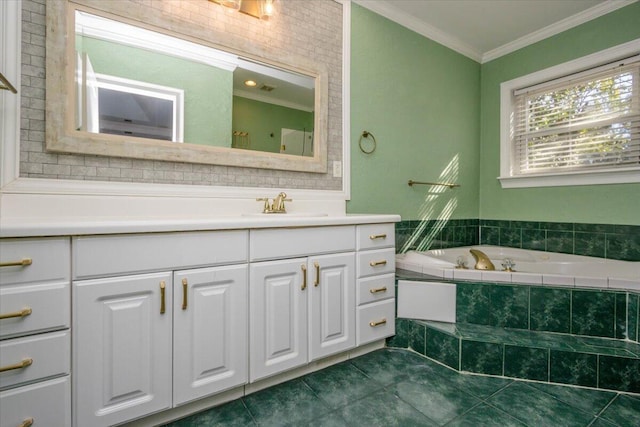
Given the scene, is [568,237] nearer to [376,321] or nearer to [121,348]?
[376,321]

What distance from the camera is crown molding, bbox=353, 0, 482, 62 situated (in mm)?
2451

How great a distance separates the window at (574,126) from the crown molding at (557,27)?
1.03 ft

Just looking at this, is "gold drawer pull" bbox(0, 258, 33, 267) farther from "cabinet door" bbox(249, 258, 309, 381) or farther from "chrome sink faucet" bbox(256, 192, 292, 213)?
"chrome sink faucet" bbox(256, 192, 292, 213)


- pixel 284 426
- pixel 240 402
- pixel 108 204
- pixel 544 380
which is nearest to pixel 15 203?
pixel 108 204

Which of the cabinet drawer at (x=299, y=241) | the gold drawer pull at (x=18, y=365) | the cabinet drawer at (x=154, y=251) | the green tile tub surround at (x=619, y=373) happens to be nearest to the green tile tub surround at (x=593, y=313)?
the green tile tub surround at (x=619, y=373)

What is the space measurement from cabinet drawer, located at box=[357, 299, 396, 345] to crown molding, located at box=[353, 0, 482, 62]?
222cm

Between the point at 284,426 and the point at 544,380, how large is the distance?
4.30 feet

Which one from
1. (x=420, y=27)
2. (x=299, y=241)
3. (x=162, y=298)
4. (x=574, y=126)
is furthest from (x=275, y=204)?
(x=574, y=126)

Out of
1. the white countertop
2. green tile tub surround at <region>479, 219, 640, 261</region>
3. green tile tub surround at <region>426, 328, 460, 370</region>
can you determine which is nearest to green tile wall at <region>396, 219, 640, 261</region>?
green tile tub surround at <region>479, 219, 640, 261</region>

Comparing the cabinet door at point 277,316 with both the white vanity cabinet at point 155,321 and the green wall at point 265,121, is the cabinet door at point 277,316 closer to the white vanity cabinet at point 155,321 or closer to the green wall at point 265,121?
the white vanity cabinet at point 155,321

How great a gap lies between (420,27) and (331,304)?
8.23 ft

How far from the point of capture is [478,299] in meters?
1.84

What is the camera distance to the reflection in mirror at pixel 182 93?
4.84 feet

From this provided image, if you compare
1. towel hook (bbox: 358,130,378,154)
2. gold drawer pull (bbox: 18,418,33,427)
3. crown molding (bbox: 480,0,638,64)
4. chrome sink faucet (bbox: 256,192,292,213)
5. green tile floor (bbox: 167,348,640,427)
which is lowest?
green tile floor (bbox: 167,348,640,427)
